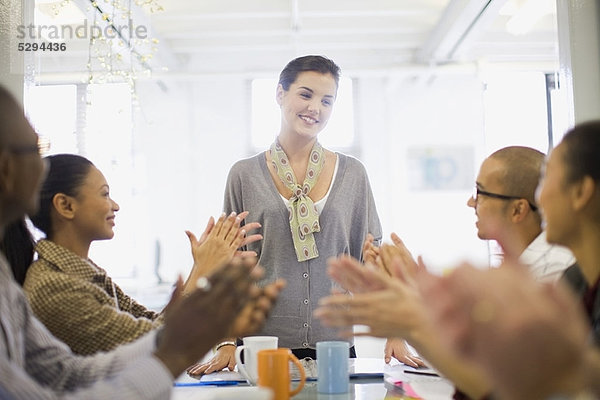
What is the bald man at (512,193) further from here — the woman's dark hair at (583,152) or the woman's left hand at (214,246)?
the woman's left hand at (214,246)

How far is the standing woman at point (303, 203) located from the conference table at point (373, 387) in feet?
1.49

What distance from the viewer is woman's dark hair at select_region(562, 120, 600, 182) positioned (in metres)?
1.30

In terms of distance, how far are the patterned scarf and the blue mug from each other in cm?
84

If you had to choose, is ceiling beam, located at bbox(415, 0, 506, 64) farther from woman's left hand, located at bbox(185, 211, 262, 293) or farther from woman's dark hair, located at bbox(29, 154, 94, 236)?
woman's dark hair, located at bbox(29, 154, 94, 236)

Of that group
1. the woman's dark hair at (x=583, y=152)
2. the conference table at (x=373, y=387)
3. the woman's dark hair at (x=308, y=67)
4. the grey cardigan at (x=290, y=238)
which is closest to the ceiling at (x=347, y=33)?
the woman's dark hair at (x=308, y=67)

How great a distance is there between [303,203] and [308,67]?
581mm

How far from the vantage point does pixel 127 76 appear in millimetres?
3619

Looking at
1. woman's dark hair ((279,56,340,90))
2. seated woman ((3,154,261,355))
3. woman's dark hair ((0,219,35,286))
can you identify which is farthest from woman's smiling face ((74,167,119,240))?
woman's dark hair ((279,56,340,90))

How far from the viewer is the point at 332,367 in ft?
5.47

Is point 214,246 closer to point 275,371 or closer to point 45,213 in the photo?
point 45,213

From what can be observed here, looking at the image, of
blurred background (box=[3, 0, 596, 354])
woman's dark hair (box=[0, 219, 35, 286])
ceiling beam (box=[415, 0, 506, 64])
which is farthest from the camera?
blurred background (box=[3, 0, 596, 354])

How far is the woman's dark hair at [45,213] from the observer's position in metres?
1.76

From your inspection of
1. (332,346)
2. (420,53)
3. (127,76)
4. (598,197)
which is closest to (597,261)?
(598,197)

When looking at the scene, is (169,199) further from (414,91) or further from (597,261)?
(597,261)
